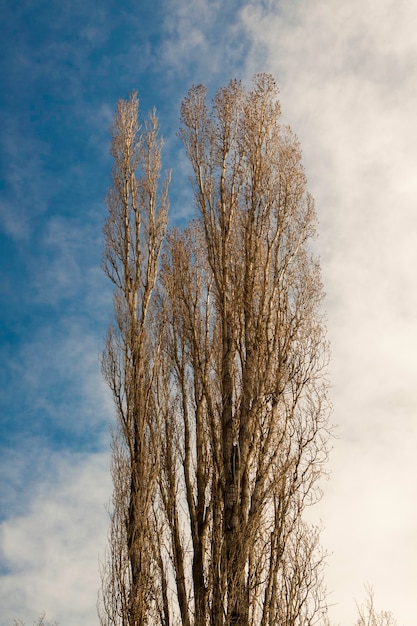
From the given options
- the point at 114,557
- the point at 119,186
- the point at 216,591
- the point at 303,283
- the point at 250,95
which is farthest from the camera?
the point at 119,186

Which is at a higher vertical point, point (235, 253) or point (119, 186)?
point (119, 186)

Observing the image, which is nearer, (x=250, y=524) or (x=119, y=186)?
(x=250, y=524)

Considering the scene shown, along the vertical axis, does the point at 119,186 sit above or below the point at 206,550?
above

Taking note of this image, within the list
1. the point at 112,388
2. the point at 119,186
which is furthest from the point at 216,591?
the point at 119,186

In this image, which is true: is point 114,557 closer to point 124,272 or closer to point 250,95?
point 124,272

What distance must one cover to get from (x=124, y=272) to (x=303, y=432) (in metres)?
3.70

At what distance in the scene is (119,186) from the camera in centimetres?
1155

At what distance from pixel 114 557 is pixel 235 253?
4293 millimetres

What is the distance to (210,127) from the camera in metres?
10.8

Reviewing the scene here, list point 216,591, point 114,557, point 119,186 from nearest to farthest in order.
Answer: point 216,591, point 114,557, point 119,186

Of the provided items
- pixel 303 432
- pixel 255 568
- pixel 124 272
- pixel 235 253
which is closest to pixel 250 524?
pixel 255 568

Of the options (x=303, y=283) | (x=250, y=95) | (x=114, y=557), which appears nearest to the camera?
(x=114, y=557)

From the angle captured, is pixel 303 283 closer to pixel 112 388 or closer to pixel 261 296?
pixel 261 296

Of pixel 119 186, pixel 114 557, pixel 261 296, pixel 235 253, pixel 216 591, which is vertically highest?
pixel 119 186
